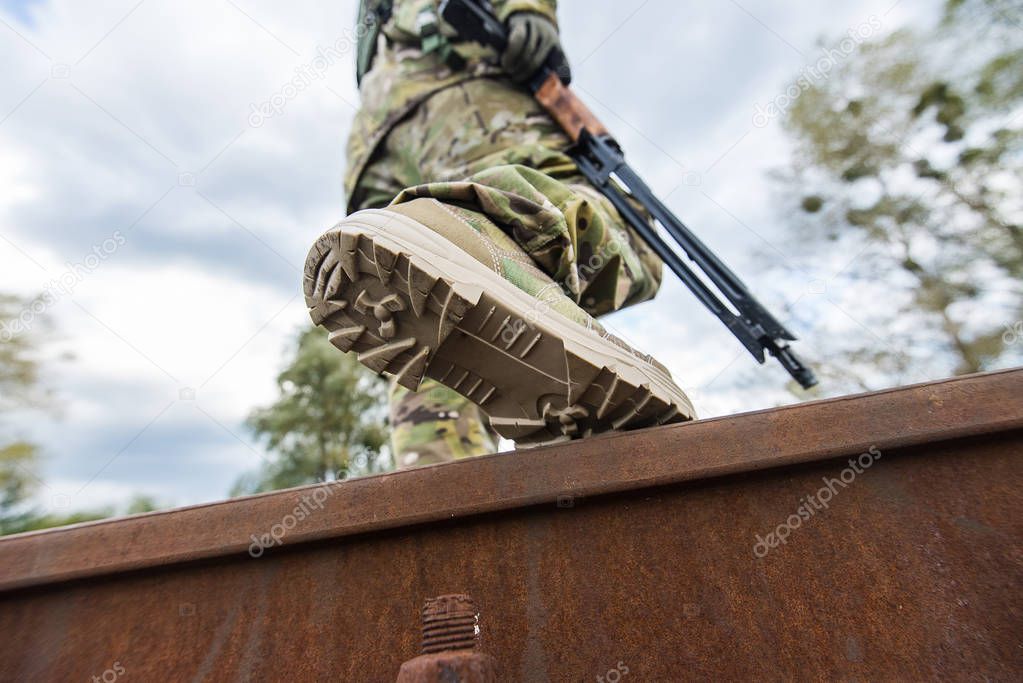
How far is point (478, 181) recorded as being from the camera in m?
1.23

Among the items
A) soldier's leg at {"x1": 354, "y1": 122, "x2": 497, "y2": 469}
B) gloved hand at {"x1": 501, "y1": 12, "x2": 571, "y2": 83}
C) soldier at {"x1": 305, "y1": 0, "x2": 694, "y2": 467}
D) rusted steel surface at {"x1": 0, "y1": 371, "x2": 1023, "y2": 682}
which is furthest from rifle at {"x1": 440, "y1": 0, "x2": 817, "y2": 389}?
rusted steel surface at {"x1": 0, "y1": 371, "x2": 1023, "y2": 682}

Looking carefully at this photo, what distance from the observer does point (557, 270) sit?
1.25m

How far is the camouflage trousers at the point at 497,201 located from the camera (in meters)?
1.19

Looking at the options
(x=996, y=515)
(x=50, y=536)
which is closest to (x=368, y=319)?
(x=50, y=536)

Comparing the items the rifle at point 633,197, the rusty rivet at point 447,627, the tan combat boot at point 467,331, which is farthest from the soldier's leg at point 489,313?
the rifle at point 633,197

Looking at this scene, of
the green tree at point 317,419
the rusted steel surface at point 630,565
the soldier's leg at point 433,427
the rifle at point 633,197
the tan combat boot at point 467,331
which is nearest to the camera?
the rusted steel surface at point 630,565

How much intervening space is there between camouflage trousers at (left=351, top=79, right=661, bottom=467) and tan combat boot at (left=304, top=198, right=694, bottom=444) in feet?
0.57

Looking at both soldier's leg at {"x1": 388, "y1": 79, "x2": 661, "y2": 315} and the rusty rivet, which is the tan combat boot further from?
the rusty rivet

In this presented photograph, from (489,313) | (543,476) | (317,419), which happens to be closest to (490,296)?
(489,313)

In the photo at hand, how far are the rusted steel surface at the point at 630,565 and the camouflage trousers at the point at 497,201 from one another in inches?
17.6

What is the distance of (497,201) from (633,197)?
3.45 feet

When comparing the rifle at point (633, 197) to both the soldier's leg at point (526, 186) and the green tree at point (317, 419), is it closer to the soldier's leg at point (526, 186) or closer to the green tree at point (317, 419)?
the soldier's leg at point (526, 186)

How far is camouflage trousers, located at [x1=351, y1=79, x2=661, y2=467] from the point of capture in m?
1.19

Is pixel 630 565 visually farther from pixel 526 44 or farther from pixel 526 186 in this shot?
pixel 526 44
